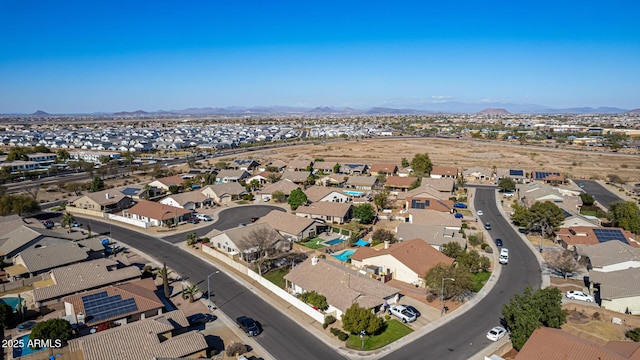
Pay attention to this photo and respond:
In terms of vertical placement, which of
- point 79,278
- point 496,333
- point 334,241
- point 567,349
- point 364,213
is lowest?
point 334,241

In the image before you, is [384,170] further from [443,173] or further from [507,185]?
[507,185]

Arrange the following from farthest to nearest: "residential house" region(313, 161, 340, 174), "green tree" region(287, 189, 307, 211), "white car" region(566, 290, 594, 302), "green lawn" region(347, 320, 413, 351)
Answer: "residential house" region(313, 161, 340, 174) < "green tree" region(287, 189, 307, 211) < "white car" region(566, 290, 594, 302) < "green lawn" region(347, 320, 413, 351)

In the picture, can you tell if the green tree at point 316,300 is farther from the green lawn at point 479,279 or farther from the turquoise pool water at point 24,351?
the turquoise pool water at point 24,351

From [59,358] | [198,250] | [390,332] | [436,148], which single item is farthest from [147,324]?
[436,148]

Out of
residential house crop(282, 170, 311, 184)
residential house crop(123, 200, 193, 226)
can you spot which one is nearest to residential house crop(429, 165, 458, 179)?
residential house crop(282, 170, 311, 184)

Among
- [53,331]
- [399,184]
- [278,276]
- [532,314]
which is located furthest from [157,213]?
[532,314]

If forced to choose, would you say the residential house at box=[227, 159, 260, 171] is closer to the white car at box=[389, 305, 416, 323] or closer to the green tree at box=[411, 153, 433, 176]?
the green tree at box=[411, 153, 433, 176]
